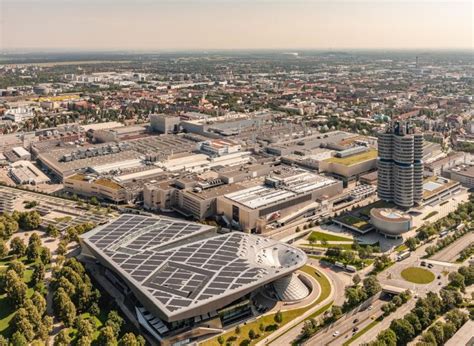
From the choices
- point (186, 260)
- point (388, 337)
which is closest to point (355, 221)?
point (388, 337)

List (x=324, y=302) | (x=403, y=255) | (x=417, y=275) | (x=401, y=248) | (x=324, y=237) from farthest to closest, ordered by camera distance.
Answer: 1. (x=324, y=237)
2. (x=401, y=248)
3. (x=403, y=255)
4. (x=417, y=275)
5. (x=324, y=302)

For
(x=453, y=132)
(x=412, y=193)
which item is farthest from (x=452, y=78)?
(x=412, y=193)

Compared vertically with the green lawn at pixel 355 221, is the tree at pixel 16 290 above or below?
above

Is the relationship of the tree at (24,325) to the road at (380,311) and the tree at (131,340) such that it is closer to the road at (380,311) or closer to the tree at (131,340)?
the tree at (131,340)

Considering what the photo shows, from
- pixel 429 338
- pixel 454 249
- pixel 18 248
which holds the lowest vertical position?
pixel 454 249

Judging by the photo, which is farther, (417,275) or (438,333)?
(417,275)

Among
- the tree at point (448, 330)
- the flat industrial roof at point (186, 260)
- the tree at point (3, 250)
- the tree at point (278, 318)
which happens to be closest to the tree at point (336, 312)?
the tree at point (278, 318)

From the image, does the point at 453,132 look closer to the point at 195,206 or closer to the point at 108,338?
the point at 195,206

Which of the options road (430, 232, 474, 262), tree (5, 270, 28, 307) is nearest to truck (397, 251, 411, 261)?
road (430, 232, 474, 262)

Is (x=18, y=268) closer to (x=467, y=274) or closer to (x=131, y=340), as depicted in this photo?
(x=131, y=340)
